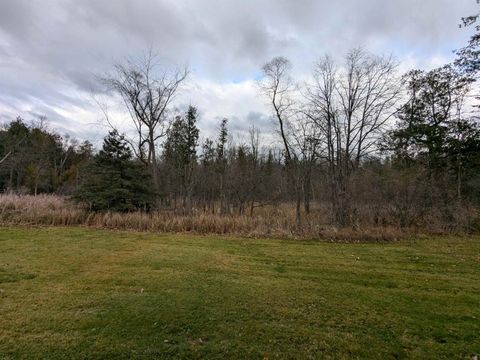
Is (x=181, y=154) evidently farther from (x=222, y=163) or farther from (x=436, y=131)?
(x=436, y=131)

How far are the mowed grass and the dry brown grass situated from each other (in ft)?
8.55

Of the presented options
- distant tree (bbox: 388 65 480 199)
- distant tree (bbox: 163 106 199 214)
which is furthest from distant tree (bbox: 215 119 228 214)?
distant tree (bbox: 388 65 480 199)

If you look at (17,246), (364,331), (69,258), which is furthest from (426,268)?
(17,246)

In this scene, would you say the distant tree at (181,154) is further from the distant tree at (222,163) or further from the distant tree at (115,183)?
the distant tree at (115,183)

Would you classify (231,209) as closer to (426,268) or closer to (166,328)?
(426,268)

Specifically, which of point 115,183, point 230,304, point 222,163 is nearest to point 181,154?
point 222,163

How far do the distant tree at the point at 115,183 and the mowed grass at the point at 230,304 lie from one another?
4782 mm

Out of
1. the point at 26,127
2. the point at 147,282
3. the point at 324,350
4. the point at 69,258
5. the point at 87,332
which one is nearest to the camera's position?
the point at 324,350

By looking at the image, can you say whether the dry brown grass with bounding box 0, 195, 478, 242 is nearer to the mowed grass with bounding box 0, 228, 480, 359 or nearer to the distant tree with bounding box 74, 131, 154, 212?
the distant tree with bounding box 74, 131, 154, 212

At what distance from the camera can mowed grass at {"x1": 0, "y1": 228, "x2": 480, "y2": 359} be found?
109 inches

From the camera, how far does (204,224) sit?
33.8 feet

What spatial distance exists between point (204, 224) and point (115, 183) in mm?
4596

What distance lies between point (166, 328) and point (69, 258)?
374 centimetres

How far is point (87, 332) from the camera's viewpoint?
9.61ft
